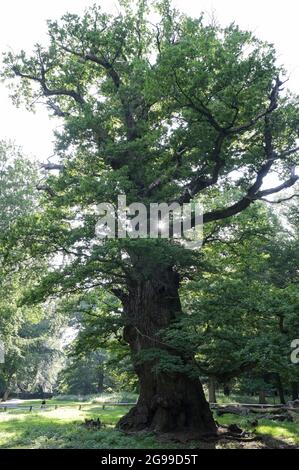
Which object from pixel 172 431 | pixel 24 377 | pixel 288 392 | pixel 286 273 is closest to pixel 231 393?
pixel 288 392

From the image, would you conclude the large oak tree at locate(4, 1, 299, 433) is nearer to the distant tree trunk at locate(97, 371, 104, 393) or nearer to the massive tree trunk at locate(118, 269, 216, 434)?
the massive tree trunk at locate(118, 269, 216, 434)

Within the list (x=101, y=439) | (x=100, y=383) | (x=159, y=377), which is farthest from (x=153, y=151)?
(x=100, y=383)

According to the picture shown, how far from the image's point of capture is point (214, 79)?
1056cm

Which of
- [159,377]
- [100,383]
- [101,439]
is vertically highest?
[159,377]

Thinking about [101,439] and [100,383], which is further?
[100,383]

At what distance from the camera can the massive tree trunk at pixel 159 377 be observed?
12.3 meters

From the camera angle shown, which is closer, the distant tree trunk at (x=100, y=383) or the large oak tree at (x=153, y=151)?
the large oak tree at (x=153, y=151)

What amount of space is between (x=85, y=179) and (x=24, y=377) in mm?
36768

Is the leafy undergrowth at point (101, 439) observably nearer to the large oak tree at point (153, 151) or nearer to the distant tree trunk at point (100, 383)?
the large oak tree at point (153, 151)

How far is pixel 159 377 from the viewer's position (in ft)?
41.7

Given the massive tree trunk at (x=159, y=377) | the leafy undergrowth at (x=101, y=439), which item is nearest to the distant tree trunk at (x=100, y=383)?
the leafy undergrowth at (x=101, y=439)

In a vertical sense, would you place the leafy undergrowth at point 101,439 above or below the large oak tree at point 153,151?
below

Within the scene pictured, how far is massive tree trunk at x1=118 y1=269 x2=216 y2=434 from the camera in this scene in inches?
484

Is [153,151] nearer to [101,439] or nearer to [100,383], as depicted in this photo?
[101,439]
